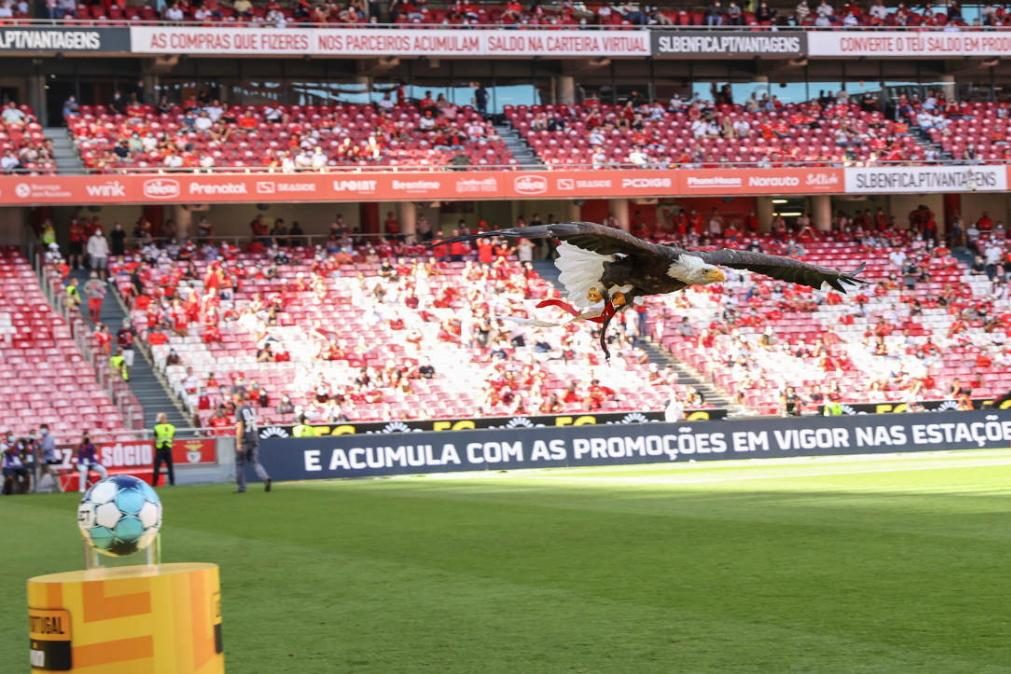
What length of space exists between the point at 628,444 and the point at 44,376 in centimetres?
1511

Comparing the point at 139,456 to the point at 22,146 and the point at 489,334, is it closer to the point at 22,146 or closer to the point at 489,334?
the point at 489,334

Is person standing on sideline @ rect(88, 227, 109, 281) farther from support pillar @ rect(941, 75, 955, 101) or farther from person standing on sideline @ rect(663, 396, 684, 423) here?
support pillar @ rect(941, 75, 955, 101)

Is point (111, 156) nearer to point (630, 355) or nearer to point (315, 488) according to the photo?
point (630, 355)

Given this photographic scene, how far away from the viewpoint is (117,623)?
7.20 metres

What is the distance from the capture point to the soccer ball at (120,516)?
8.62 meters

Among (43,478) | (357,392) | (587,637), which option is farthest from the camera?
(357,392)

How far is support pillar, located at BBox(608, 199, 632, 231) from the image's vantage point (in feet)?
188

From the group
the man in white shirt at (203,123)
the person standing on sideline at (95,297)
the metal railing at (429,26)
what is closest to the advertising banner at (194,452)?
the person standing on sideline at (95,297)

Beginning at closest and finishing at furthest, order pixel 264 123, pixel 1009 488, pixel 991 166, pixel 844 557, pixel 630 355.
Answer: pixel 844 557 → pixel 1009 488 → pixel 630 355 → pixel 264 123 → pixel 991 166

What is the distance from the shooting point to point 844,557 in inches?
634

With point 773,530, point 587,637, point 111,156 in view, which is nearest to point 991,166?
point 111,156

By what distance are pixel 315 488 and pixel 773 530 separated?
15.9 meters

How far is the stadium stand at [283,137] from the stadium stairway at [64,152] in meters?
0.36

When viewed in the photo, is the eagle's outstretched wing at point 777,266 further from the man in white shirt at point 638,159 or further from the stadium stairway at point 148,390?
the man in white shirt at point 638,159
